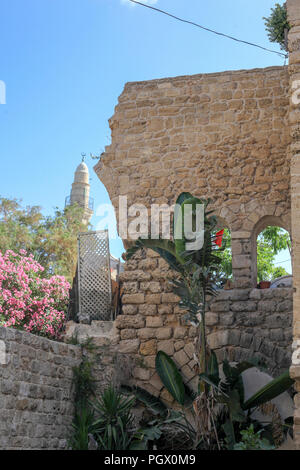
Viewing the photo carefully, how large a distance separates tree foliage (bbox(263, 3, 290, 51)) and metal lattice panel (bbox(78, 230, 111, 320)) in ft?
14.1

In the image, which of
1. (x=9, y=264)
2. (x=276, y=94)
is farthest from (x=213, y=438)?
(x=9, y=264)

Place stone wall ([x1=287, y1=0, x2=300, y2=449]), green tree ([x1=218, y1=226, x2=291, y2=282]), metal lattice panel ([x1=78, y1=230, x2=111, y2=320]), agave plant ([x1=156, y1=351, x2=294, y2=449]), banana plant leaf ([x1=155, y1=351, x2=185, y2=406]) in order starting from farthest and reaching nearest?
1. green tree ([x1=218, y1=226, x2=291, y2=282])
2. metal lattice panel ([x1=78, y1=230, x2=111, y2=320])
3. banana plant leaf ([x1=155, y1=351, x2=185, y2=406])
4. agave plant ([x1=156, y1=351, x2=294, y2=449])
5. stone wall ([x1=287, y1=0, x2=300, y2=449])

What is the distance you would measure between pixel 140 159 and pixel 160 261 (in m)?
1.74

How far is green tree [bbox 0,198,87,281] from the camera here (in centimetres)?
2155

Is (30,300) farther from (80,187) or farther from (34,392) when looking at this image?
(80,187)

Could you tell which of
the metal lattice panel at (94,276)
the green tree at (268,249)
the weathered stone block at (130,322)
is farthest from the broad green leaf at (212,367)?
the green tree at (268,249)

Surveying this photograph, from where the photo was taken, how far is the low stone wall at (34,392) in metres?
6.24

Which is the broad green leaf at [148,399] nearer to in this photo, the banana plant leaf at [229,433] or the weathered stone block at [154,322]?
the weathered stone block at [154,322]

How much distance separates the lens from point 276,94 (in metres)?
9.34

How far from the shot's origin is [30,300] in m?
12.7

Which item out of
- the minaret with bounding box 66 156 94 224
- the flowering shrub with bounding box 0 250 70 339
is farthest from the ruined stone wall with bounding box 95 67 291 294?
the minaret with bounding box 66 156 94 224

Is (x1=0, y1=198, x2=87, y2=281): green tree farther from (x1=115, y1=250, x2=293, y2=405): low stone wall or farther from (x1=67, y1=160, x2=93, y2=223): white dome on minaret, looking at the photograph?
(x1=67, y1=160, x2=93, y2=223): white dome on minaret

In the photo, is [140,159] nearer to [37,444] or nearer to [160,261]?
[160,261]

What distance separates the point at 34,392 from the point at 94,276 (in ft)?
11.1
